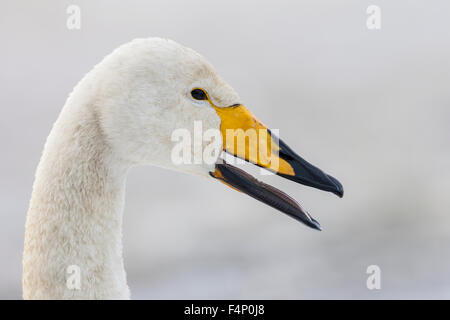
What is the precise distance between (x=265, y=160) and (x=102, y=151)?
0.35m

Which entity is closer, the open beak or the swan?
the swan

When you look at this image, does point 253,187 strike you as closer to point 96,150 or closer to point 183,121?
point 183,121

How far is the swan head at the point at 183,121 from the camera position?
925mm

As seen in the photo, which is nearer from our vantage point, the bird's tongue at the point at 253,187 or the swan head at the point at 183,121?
the swan head at the point at 183,121

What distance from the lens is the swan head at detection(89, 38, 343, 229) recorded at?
925 mm

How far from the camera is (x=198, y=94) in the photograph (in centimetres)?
99

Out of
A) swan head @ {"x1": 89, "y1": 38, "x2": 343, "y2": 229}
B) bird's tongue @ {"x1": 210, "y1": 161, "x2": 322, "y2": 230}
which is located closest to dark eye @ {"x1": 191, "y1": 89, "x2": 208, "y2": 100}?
swan head @ {"x1": 89, "y1": 38, "x2": 343, "y2": 229}

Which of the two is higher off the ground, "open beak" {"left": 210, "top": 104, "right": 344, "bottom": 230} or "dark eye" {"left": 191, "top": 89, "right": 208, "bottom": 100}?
"dark eye" {"left": 191, "top": 89, "right": 208, "bottom": 100}

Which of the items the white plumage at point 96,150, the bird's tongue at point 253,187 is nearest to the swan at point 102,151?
the white plumage at point 96,150

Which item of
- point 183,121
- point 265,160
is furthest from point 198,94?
point 265,160

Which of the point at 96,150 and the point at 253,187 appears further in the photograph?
the point at 253,187

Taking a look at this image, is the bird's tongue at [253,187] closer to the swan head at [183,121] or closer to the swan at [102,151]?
the swan head at [183,121]

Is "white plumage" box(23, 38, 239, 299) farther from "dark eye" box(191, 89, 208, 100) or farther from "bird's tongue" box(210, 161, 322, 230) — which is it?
"bird's tongue" box(210, 161, 322, 230)
